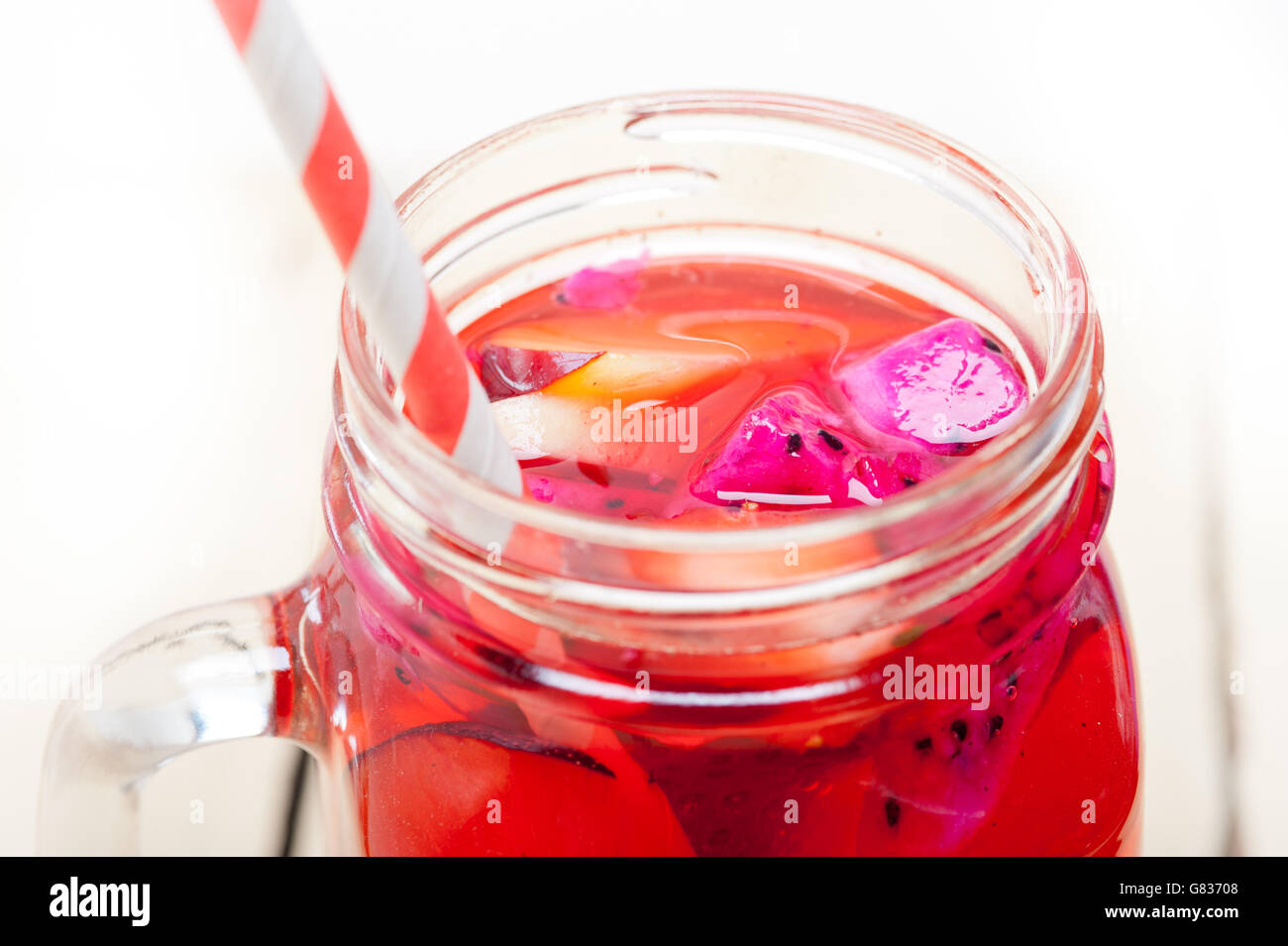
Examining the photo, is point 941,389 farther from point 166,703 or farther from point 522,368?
point 166,703

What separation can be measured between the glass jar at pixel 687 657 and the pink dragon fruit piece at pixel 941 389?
1.3 inches

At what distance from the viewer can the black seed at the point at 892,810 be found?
608 mm

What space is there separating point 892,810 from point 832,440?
0.18 m

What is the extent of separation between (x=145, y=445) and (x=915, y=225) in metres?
0.67

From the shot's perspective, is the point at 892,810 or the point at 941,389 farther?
the point at 941,389

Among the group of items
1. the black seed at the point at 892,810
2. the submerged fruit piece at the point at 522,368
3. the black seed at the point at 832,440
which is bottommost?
the black seed at the point at 892,810

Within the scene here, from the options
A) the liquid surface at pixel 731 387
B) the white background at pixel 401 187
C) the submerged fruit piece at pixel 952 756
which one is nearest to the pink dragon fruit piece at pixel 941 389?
the liquid surface at pixel 731 387

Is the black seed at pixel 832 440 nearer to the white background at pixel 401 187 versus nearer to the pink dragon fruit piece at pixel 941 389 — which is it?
the pink dragon fruit piece at pixel 941 389

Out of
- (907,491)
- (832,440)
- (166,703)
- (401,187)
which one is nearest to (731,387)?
(832,440)

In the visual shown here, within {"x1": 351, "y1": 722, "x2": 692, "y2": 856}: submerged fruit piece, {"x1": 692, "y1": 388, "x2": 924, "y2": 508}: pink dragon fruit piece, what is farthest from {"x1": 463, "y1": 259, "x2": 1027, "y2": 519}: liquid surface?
{"x1": 351, "y1": 722, "x2": 692, "y2": 856}: submerged fruit piece

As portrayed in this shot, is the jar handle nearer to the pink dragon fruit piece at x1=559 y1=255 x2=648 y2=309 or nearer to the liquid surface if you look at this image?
the liquid surface

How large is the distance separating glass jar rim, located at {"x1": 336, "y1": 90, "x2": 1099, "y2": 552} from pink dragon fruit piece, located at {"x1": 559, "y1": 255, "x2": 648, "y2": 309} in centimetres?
11

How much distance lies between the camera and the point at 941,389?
2.34 feet
